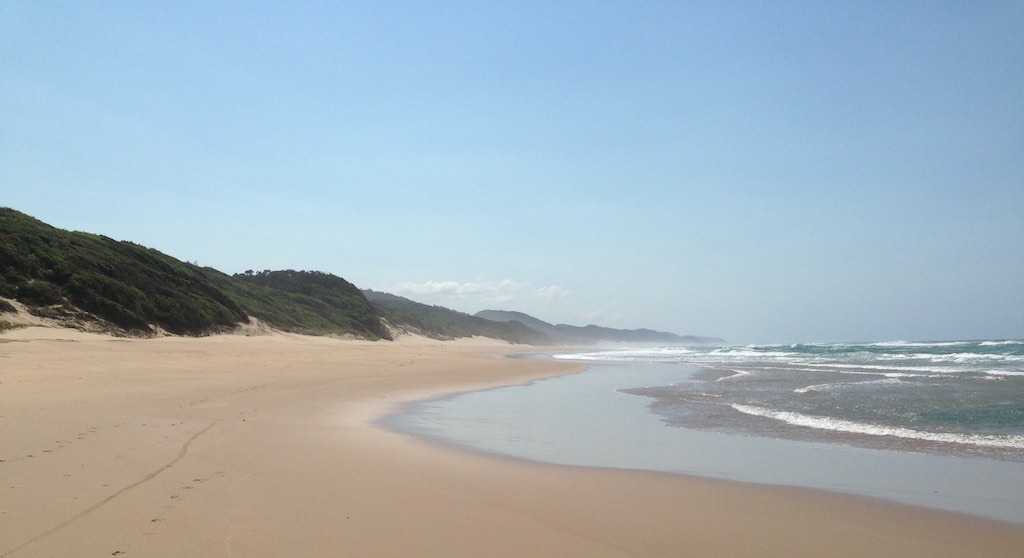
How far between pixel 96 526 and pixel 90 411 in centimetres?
596

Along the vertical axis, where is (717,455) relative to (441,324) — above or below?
below

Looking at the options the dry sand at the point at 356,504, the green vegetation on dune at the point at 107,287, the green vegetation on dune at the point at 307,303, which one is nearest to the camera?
the dry sand at the point at 356,504

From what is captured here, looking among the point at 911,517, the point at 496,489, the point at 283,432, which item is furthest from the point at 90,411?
the point at 911,517

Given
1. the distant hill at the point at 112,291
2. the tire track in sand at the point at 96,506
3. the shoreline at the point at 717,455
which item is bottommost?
the shoreline at the point at 717,455

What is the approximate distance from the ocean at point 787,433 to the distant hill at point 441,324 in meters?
57.9

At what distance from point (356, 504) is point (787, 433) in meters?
7.25

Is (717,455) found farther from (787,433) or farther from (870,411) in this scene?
(870,411)

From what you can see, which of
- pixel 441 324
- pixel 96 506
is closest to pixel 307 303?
pixel 441 324

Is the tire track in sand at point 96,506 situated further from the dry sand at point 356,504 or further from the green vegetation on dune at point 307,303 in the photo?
the green vegetation on dune at point 307,303

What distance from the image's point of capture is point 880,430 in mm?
9875

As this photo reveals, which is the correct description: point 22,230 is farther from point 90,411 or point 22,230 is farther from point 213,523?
point 213,523

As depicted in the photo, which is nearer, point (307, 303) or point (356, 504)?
point (356, 504)

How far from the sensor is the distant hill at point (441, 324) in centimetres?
7731

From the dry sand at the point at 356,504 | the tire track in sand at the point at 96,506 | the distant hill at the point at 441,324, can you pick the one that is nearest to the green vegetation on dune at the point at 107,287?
the dry sand at the point at 356,504
